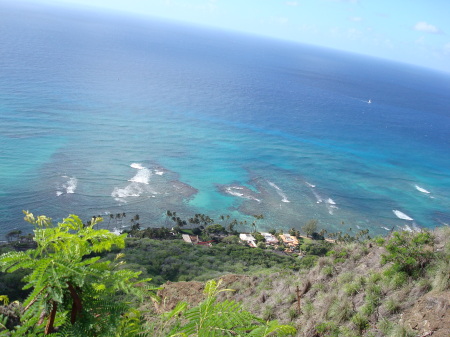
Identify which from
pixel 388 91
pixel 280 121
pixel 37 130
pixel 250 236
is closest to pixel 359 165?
pixel 280 121

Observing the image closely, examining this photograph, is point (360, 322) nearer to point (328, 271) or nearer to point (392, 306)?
point (392, 306)

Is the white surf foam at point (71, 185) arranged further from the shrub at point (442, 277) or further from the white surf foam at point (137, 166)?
the shrub at point (442, 277)

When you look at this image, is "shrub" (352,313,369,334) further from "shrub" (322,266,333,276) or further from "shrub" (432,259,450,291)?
"shrub" (322,266,333,276)

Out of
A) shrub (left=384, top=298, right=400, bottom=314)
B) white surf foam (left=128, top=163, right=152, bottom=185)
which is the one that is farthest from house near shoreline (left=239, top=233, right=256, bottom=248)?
shrub (left=384, top=298, right=400, bottom=314)

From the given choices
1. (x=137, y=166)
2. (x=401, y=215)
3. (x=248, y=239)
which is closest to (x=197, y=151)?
(x=137, y=166)

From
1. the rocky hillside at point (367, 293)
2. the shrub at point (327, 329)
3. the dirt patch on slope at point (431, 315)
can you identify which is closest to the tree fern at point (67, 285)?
the rocky hillside at point (367, 293)

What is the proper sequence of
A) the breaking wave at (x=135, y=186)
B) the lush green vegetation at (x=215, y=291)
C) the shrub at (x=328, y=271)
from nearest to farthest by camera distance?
the lush green vegetation at (x=215, y=291) < the shrub at (x=328, y=271) < the breaking wave at (x=135, y=186)
